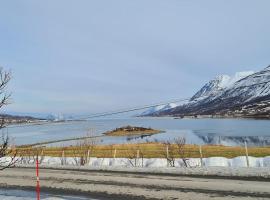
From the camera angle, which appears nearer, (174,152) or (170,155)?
(170,155)

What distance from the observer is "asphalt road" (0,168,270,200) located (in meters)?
13.9

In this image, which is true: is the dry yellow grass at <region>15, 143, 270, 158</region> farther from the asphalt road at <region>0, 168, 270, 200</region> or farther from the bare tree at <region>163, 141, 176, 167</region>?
the asphalt road at <region>0, 168, 270, 200</region>

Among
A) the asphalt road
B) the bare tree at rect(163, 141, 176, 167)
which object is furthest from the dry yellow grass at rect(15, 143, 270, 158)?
the asphalt road

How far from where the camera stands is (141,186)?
16.5 m

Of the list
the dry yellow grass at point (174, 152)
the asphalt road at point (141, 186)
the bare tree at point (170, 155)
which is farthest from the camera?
the dry yellow grass at point (174, 152)

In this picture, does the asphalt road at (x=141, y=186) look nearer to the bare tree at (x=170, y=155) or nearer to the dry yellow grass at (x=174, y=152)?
the bare tree at (x=170, y=155)

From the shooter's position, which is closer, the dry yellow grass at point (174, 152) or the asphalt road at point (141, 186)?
the asphalt road at point (141, 186)

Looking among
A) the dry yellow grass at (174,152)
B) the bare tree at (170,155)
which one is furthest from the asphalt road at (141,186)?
the dry yellow grass at (174,152)

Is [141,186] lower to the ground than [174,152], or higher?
higher

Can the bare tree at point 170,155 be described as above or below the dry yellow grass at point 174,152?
above

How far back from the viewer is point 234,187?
1459 centimetres

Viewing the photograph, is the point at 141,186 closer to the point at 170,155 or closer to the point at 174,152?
the point at 170,155

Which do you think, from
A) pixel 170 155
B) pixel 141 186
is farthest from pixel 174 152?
pixel 141 186

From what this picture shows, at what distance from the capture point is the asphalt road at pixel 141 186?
13.9 m
